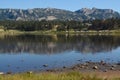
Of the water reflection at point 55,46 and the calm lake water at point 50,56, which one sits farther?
the water reflection at point 55,46

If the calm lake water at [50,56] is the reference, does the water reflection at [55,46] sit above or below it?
below

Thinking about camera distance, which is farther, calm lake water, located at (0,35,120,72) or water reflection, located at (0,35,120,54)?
water reflection, located at (0,35,120,54)

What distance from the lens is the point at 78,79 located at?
18.6m

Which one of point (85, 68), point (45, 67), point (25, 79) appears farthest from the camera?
point (45, 67)

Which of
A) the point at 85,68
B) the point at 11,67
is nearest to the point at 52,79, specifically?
the point at 85,68

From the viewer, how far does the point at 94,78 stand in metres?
18.7

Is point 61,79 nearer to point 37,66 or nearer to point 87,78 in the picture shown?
point 87,78

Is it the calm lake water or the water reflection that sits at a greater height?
the calm lake water

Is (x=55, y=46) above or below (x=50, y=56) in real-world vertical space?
below

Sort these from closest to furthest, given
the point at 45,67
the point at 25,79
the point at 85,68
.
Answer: the point at 25,79, the point at 85,68, the point at 45,67

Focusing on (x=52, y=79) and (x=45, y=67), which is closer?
(x=52, y=79)

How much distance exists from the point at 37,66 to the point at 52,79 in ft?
105

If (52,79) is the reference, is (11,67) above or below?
below

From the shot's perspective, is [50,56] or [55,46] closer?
[50,56]
